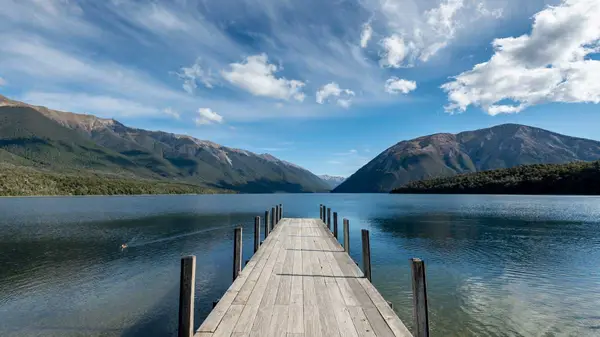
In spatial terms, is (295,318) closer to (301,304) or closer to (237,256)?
(301,304)

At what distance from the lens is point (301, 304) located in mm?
8164

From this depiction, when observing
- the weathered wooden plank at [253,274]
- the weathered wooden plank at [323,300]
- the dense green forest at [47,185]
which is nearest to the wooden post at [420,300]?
the weathered wooden plank at [323,300]


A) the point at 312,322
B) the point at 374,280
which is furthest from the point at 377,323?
the point at 374,280

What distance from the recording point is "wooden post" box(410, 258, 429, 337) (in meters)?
6.67

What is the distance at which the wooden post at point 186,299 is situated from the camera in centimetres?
624

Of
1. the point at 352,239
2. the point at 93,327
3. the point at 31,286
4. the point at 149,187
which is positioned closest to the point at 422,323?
the point at 93,327

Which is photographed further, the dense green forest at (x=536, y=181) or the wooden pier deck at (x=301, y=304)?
the dense green forest at (x=536, y=181)

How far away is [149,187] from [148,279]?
652ft

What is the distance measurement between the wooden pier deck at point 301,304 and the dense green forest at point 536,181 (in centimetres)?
14298

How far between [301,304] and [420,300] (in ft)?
9.75

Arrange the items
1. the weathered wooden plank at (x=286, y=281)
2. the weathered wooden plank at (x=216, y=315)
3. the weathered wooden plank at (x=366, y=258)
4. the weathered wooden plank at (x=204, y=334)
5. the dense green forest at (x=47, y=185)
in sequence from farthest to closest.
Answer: the dense green forest at (x=47, y=185) < the weathered wooden plank at (x=366, y=258) < the weathered wooden plank at (x=286, y=281) < the weathered wooden plank at (x=216, y=315) < the weathered wooden plank at (x=204, y=334)

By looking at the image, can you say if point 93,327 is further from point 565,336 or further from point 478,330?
point 565,336

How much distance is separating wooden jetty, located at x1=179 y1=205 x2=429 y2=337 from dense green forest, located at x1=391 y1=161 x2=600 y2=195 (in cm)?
14324

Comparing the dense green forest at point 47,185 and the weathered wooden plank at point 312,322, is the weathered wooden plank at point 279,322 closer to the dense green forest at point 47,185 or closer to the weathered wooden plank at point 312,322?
the weathered wooden plank at point 312,322
